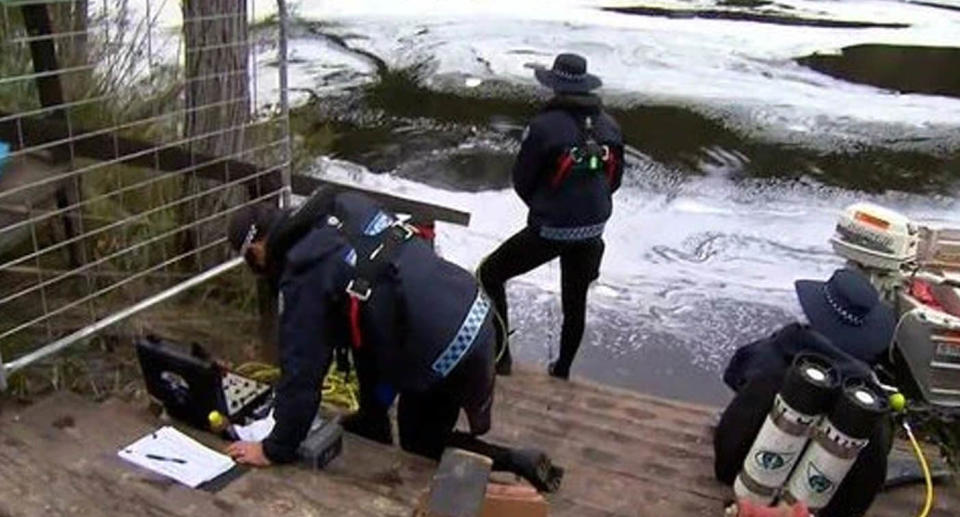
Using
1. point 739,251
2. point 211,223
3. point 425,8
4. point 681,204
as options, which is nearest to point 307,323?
point 211,223

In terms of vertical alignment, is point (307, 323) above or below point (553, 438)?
above

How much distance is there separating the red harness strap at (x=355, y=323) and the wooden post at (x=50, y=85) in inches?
70.3

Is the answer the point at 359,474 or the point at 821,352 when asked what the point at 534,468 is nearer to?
the point at 359,474

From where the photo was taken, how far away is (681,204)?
25.6 ft

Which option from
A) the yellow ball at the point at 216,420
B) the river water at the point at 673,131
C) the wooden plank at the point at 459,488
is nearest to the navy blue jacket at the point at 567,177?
the river water at the point at 673,131

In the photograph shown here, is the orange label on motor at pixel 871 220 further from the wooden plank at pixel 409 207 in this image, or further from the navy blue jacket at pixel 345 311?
the navy blue jacket at pixel 345 311

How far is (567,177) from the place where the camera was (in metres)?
4.30

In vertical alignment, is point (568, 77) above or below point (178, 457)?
above

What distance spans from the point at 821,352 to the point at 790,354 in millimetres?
119

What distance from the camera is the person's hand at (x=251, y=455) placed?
2.91 metres

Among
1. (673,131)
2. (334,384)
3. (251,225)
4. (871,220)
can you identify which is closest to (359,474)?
(251,225)

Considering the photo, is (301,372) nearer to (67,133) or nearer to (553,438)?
(553,438)

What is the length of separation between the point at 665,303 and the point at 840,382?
3.38 meters

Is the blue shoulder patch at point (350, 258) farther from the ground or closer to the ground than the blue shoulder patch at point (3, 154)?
farther from the ground
